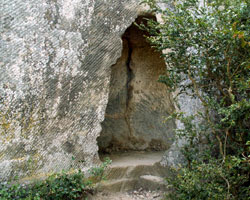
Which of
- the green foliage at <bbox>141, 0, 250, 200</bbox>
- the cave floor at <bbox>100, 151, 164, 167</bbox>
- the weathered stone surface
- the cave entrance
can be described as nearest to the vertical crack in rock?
the cave entrance

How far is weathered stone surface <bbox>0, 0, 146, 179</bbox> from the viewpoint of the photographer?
9.00 feet

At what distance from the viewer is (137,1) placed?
3.47 m

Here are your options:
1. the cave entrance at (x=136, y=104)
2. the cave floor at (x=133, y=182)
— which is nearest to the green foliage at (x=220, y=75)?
the cave floor at (x=133, y=182)

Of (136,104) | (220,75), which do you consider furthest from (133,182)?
(220,75)

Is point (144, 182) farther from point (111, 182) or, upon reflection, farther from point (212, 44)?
point (212, 44)

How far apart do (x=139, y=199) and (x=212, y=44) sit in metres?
1.68

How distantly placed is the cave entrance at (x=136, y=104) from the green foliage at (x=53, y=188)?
1.57 m

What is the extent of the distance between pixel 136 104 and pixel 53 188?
2105mm

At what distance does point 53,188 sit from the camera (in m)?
2.65

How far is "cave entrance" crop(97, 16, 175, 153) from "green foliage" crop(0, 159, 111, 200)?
1567 mm

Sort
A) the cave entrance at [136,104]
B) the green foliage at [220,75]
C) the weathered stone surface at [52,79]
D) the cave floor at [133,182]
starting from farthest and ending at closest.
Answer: the cave entrance at [136,104] < the cave floor at [133,182] < the weathered stone surface at [52,79] < the green foliage at [220,75]

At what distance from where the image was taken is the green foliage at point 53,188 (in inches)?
102

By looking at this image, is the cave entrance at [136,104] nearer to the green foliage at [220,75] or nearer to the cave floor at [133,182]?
the cave floor at [133,182]

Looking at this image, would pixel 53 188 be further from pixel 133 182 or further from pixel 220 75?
pixel 220 75
